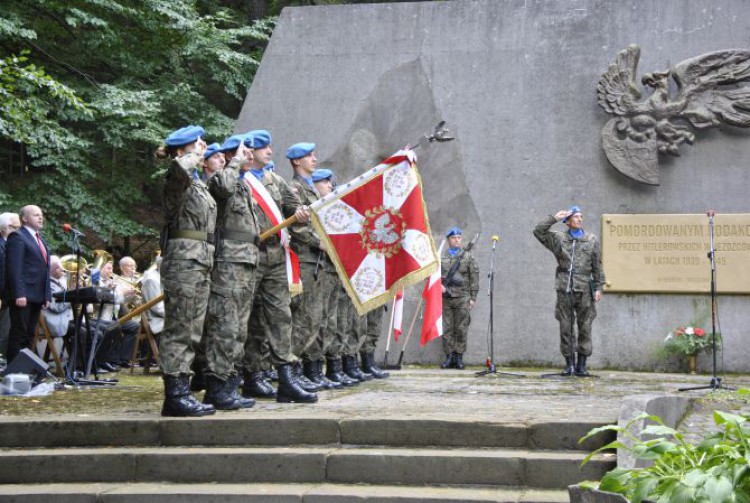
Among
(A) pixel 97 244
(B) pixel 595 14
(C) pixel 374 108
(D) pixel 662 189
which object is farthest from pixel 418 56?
(A) pixel 97 244

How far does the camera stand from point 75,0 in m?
16.2

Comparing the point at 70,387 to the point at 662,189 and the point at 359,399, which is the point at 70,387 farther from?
the point at 662,189

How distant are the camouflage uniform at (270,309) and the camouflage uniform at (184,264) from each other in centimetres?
86

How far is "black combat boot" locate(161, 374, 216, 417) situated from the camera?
5.95 metres

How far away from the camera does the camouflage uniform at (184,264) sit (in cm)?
595

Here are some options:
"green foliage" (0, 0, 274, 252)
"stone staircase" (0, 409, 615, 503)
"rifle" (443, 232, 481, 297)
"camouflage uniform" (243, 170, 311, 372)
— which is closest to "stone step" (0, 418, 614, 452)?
"stone staircase" (0, 409, 615, 503)

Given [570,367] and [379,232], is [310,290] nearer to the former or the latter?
[379,232]

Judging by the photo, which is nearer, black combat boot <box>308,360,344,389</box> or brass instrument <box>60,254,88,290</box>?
black combat boot <box>308,360,344,389</box>

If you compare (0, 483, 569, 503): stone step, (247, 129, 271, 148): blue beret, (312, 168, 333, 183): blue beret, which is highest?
(247, 129, 271, 148): blue beret

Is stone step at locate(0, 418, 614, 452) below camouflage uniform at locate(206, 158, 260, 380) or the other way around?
below

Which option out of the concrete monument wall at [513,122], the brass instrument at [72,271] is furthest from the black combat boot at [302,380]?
the concrete monument wall at [513,122]

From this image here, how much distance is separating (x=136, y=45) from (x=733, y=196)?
10145mm

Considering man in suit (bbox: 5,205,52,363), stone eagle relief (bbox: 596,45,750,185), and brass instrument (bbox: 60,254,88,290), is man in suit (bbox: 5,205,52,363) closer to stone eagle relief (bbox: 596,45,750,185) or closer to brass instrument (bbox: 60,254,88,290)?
brass instrument (bbox: 60,254,88,290)

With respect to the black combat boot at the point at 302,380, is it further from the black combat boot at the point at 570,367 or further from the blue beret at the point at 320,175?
the black combat boot at the point at 570,367
